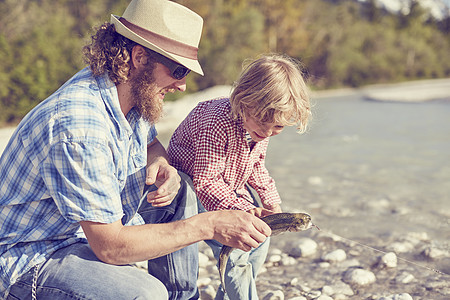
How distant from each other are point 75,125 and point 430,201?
579 cm

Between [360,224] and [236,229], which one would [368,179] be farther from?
[236,229]

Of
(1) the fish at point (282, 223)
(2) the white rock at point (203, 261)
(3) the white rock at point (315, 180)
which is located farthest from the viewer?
(3) the white rock at point (315, 180)

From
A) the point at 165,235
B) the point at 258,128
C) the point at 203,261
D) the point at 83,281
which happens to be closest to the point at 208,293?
the point at 203,261

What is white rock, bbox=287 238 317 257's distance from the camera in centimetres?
444

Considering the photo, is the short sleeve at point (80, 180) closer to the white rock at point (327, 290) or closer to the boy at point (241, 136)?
the boy at point (241, 136)

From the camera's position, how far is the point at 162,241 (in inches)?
88.7

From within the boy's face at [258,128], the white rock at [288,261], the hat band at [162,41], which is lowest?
the white rock at [288,261]

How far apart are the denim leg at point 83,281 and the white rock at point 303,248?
93.2 inches

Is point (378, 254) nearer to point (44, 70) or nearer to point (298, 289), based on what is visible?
point (298, 289)

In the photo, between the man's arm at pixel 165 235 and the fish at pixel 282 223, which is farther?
the fish at pixel 282 223

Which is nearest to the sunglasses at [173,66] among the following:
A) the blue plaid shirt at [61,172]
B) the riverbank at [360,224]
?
the blue plaid shirt at [61,172]

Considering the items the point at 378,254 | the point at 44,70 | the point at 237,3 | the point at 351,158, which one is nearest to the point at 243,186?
the point at 378,254

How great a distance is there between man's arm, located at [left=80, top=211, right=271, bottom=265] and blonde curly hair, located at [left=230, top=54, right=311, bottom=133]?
790mm

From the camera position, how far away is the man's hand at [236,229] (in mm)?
2400
